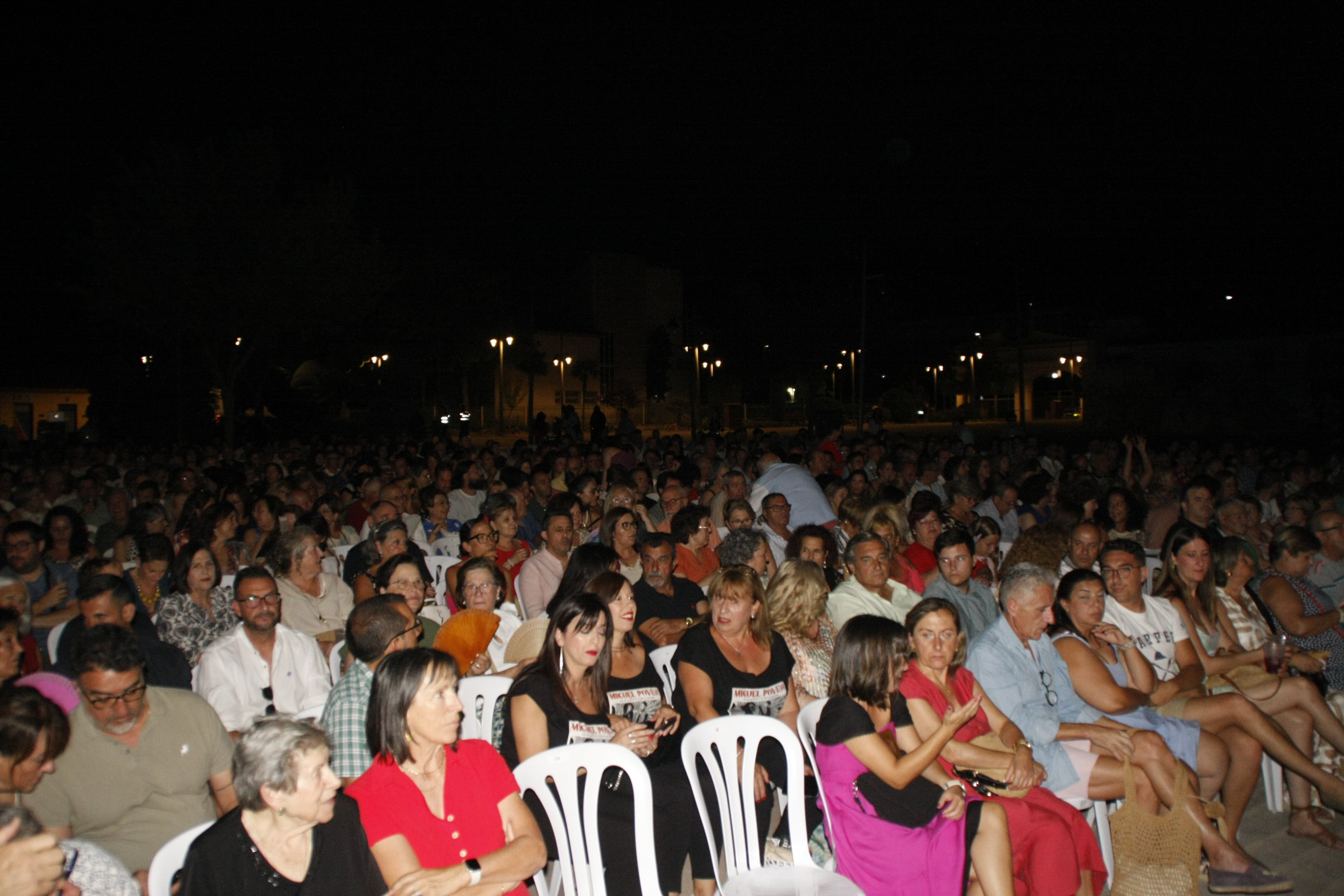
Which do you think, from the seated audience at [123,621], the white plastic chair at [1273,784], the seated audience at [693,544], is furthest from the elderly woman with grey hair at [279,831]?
the white plastic chair at [1273,784]

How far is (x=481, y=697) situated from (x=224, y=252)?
75.4ft

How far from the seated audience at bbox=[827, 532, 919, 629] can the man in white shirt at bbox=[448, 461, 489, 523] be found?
512cm

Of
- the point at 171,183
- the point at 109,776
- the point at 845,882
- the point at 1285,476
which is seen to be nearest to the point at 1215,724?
the point at 845,882

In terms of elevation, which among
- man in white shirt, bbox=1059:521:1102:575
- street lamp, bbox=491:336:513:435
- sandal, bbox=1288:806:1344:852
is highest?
street lamp, bbox=491:336:513:435

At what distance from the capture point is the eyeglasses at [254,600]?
4172 mm

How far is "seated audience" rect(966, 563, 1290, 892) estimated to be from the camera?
3725 mm

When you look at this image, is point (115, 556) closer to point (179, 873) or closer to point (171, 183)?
point (179, 873)

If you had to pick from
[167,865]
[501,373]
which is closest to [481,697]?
[167,865]

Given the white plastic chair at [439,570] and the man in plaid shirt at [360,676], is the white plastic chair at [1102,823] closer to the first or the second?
the man in plaid shirt at [360,676]

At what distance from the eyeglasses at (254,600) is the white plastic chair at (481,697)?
40.5 inches

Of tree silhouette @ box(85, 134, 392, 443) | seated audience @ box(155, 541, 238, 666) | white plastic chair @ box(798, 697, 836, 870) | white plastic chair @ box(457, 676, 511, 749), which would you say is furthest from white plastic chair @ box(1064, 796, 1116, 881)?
tree silhouette @ box(85, 134, 392, 443)

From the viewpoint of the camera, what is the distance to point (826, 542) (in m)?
5.73

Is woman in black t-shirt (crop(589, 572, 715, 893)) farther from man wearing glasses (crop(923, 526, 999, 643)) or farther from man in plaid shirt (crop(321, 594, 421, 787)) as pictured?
man wearing glasses (crop(923, 526, 999, 643))

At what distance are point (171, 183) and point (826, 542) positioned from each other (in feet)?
77.0
